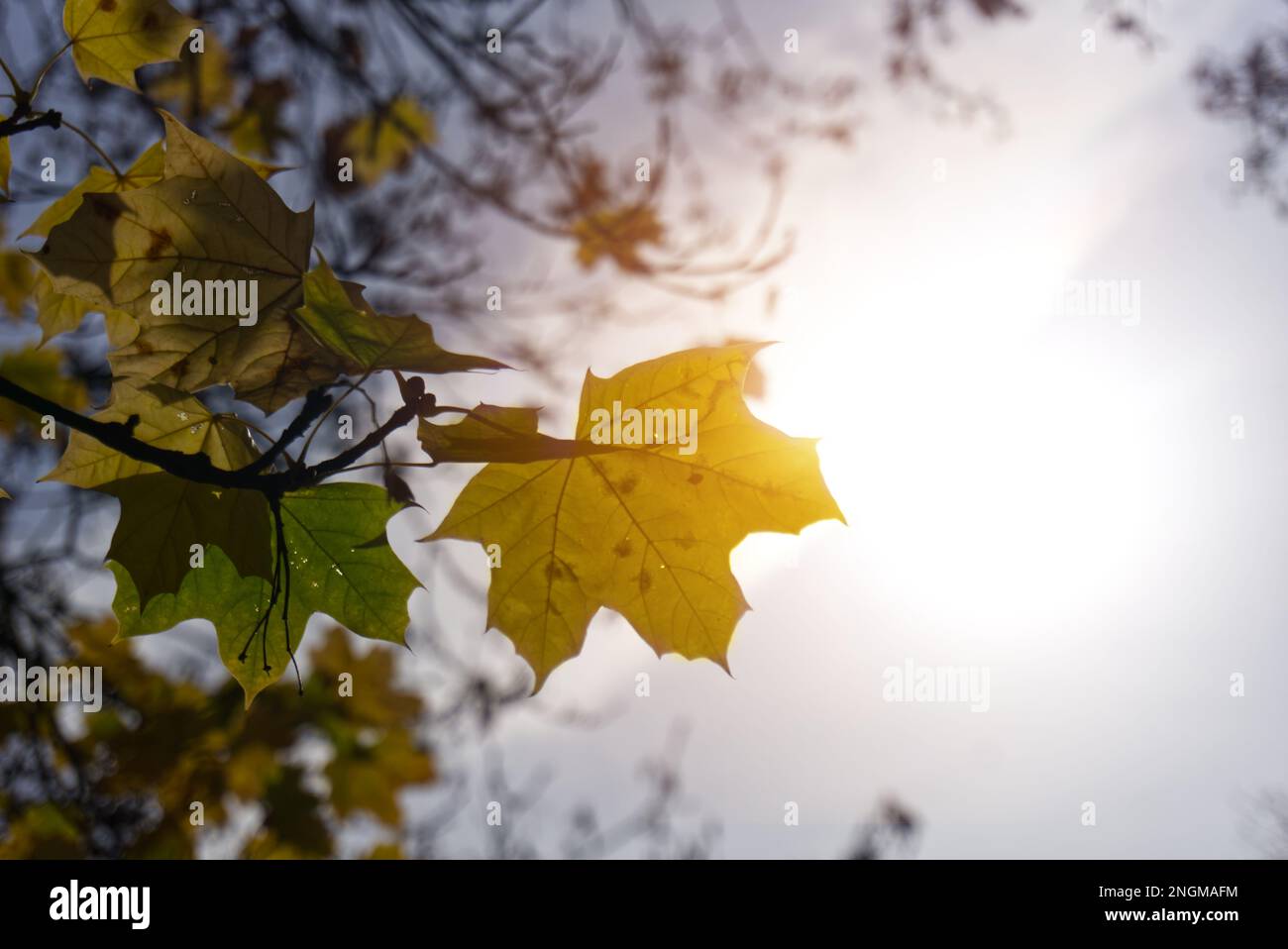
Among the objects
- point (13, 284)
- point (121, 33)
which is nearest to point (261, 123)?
point (13, 284)

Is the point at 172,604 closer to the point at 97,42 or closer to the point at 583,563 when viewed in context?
the point at 583,563

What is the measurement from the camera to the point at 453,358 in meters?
0.94

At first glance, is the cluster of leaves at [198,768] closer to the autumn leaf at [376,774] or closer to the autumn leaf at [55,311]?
the autumn leaf at [376,774]

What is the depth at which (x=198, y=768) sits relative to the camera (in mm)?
3574

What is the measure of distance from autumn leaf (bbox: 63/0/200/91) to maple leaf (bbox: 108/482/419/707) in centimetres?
75

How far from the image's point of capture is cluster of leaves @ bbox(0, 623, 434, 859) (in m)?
3.19

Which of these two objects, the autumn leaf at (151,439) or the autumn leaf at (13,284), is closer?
the autumn leaf at (151,439)

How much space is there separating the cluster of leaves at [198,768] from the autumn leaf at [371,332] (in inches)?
107

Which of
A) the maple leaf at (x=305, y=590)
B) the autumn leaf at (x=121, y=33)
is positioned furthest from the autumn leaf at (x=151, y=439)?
the autumn leaf at (x=121, y=33)

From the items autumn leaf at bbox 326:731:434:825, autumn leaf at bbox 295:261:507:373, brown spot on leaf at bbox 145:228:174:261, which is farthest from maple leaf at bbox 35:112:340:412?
autumn leaf at bbox 326:731:434:825

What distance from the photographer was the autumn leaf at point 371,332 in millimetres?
944

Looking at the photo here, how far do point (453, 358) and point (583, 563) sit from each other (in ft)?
1.51
